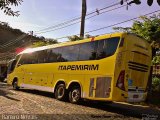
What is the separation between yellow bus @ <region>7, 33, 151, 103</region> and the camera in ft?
42.7

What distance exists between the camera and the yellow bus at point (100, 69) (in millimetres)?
13016

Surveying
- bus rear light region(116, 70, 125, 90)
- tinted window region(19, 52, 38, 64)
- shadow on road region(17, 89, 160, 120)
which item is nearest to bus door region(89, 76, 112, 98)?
bus rear light region(116, 70, 125, 90)

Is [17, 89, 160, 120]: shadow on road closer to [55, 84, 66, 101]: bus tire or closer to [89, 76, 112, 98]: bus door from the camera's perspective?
[89, 76, 112, 98]: bus door

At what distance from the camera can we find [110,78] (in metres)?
13.2

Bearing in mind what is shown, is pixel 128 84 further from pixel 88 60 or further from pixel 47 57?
pixel 47 57

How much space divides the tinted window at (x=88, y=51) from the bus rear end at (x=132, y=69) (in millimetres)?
1907

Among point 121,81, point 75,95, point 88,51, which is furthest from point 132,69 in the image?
point 75,95

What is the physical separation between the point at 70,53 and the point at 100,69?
10.5 ft

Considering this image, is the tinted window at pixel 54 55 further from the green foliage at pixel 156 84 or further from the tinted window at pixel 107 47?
the green foliage at pixel 156 84

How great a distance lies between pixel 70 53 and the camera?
16656 mm

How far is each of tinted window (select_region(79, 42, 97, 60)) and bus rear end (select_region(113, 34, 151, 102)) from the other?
1.91 meters

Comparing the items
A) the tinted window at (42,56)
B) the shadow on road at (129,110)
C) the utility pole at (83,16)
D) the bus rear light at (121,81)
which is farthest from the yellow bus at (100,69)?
the utility pole at (83,16)

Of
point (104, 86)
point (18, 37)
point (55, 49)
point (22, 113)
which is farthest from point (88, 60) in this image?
point (18, 37)

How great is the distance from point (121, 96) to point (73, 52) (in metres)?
4.52
